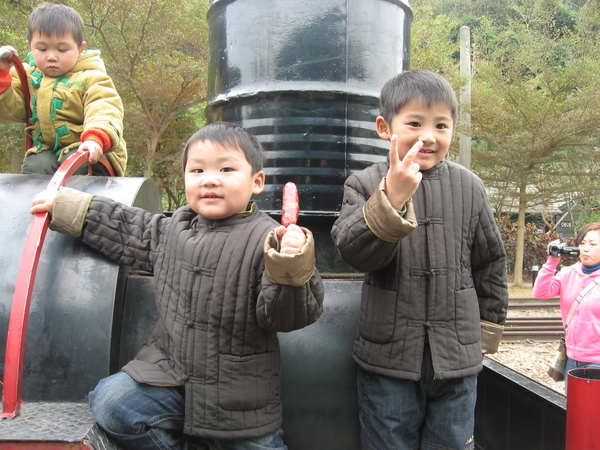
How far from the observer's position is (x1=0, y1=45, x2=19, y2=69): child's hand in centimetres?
195

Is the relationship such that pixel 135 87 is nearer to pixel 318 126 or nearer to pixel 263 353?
pixel 318 126

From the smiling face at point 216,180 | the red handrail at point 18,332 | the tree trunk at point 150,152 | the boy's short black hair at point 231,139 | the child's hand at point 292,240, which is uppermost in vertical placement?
the tree trunk at point 150,152

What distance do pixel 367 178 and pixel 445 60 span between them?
1500 centimetres

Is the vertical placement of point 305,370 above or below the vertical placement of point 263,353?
below

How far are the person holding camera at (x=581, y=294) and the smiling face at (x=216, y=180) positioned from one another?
7.47 feet

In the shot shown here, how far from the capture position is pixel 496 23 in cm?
3828

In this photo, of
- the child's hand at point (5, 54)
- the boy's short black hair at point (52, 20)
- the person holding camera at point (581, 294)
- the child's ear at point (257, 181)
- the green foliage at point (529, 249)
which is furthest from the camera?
the green foliage at point (529, 249)

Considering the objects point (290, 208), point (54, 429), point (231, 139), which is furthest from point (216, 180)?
point (54, 429)

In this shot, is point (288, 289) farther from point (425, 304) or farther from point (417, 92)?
point (417, 92)

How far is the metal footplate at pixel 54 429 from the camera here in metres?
1.34

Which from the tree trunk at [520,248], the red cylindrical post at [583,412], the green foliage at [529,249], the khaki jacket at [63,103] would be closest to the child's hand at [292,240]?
the red cylindrical post at [583,412]

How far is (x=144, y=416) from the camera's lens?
4.80ft

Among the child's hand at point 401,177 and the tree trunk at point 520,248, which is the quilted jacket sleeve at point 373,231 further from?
the tree trunk at point 520,248

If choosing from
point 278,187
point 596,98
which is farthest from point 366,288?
point 596,98
